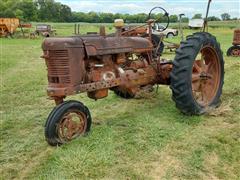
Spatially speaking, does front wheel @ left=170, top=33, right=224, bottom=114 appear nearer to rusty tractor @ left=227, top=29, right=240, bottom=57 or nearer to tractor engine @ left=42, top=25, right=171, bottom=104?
tractor engine @ left=42, top=25, right=171, bottom=104

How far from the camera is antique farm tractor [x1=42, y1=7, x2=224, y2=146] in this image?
15.1ft

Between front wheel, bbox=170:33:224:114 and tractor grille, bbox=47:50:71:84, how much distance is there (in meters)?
1.61

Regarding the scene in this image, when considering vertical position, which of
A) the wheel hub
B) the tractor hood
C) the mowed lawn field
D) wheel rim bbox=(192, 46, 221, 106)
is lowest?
the mowed lawn field

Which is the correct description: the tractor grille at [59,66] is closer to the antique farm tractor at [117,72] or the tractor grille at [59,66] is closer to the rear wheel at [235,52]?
the antique farm tractor at [117,72]

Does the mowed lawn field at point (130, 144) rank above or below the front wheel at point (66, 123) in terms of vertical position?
below

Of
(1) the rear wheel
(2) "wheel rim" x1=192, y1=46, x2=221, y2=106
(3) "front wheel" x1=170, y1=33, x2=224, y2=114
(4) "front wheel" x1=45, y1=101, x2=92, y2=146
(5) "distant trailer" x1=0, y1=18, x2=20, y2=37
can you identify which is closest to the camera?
(4) "front wheel" x1=45, y1=101, x2=92, y2=146

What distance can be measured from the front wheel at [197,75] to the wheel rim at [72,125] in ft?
4.90

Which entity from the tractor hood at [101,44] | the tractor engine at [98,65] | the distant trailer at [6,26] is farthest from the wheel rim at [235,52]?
the distant trailer at [6,26]

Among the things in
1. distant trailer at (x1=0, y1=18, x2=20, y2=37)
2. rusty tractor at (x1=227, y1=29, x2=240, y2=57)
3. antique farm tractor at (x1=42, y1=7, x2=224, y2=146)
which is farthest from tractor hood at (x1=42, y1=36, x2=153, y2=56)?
distant trailer at (x1=0, y1=18, x2=20, y2=37)

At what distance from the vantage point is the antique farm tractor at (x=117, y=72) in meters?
4.60

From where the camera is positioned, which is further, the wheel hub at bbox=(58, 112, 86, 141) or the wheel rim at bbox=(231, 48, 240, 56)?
the wheel rim at bbox=(231, 48, 240, 56)

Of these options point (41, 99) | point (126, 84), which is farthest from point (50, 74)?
point (41, 99)

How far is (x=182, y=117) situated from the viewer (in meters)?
5.64

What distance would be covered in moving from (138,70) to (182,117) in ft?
3.27
